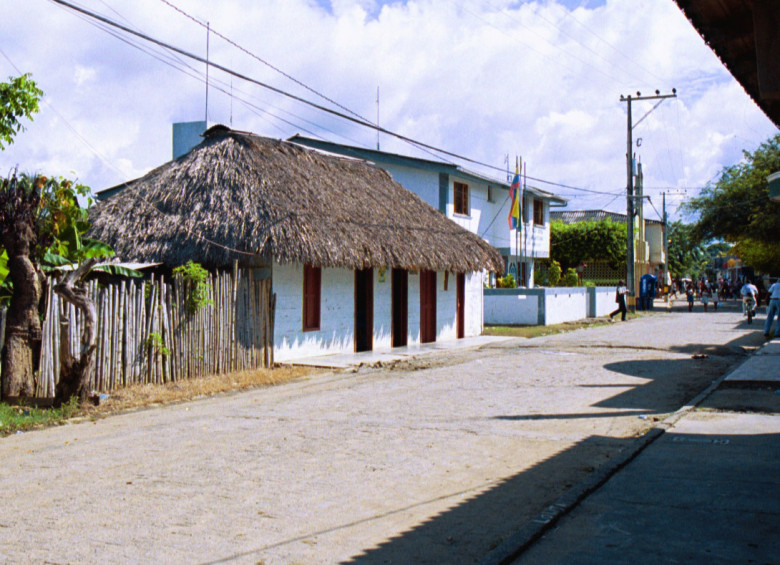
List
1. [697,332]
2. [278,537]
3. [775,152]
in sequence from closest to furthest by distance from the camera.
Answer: [278,537], [697,332], [775,152]

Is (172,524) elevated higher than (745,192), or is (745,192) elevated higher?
(745,192)

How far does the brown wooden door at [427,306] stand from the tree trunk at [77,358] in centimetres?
1175

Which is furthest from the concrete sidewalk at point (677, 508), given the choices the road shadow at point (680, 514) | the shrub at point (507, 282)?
the shrub at point (507, 282)

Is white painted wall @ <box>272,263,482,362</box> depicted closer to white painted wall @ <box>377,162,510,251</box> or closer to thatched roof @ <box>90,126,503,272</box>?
thatched roof @ <box>90,126,503,272</box>

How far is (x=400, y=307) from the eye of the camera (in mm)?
20328

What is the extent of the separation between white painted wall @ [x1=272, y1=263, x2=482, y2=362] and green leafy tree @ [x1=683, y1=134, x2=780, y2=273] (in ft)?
81.0

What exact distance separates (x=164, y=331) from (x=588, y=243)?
40.2 meters

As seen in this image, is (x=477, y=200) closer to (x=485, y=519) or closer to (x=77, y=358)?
(x=77, y=358)

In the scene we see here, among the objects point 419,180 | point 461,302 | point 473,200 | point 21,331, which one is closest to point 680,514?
point 21,331

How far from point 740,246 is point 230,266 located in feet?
149

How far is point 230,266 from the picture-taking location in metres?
15.4

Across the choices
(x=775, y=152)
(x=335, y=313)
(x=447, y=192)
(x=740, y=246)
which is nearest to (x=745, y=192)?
(x=775, y=152)

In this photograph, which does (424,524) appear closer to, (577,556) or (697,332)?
(577,556)

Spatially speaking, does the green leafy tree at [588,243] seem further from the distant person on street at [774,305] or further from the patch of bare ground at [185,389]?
the patch of bare ground at [185,389]
